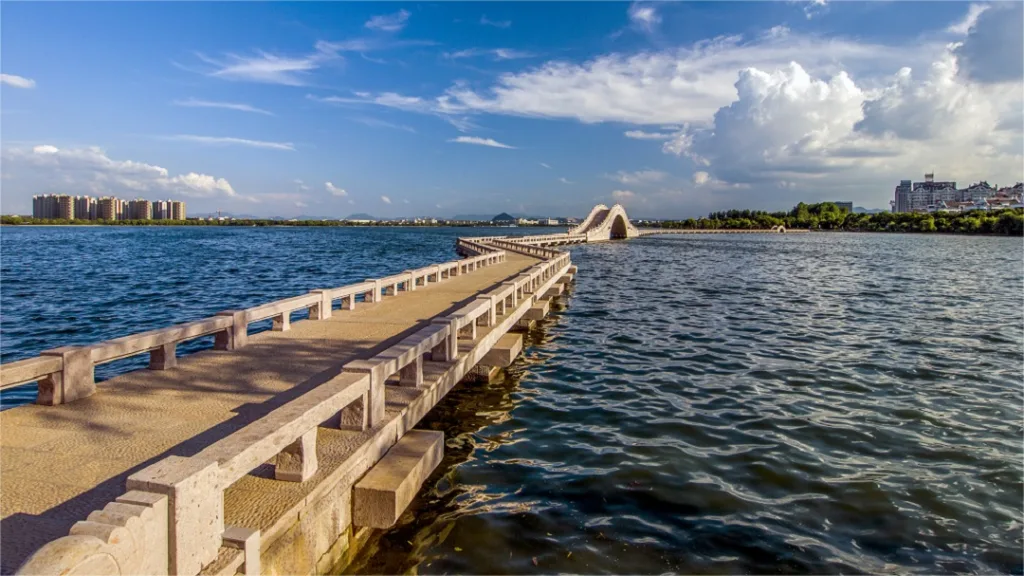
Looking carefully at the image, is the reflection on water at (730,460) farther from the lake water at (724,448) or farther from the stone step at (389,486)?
the stone step at (389,486)

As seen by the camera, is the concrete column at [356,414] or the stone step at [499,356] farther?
the stone step at [499,356]

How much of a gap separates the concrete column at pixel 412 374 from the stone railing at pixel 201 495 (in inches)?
52.6

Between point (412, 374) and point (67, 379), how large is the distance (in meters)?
4.14

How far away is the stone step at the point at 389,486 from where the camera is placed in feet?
19.1

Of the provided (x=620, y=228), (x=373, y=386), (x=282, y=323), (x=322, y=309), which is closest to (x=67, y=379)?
(x=373, y=386)

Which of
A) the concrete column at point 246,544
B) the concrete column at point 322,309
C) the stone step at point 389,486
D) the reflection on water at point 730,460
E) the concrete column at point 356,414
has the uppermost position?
the concrete column at point 322,309

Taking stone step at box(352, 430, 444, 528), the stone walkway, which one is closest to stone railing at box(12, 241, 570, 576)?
stone step at box(352, 430, 444, 528)

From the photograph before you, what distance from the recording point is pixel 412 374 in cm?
844

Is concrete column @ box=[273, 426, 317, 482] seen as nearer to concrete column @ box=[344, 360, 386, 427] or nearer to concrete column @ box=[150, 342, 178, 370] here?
concrete column @ box=[344, 360, 386, 427]

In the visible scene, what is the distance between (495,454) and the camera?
912 cm

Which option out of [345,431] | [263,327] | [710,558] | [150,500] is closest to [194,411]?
[345,431]

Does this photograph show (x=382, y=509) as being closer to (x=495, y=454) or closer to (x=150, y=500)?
(x=150, y=500)

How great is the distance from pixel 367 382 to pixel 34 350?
15268mm

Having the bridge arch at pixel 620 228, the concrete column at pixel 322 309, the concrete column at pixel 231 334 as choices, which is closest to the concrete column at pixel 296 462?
the concrete column at pixel 231 334
